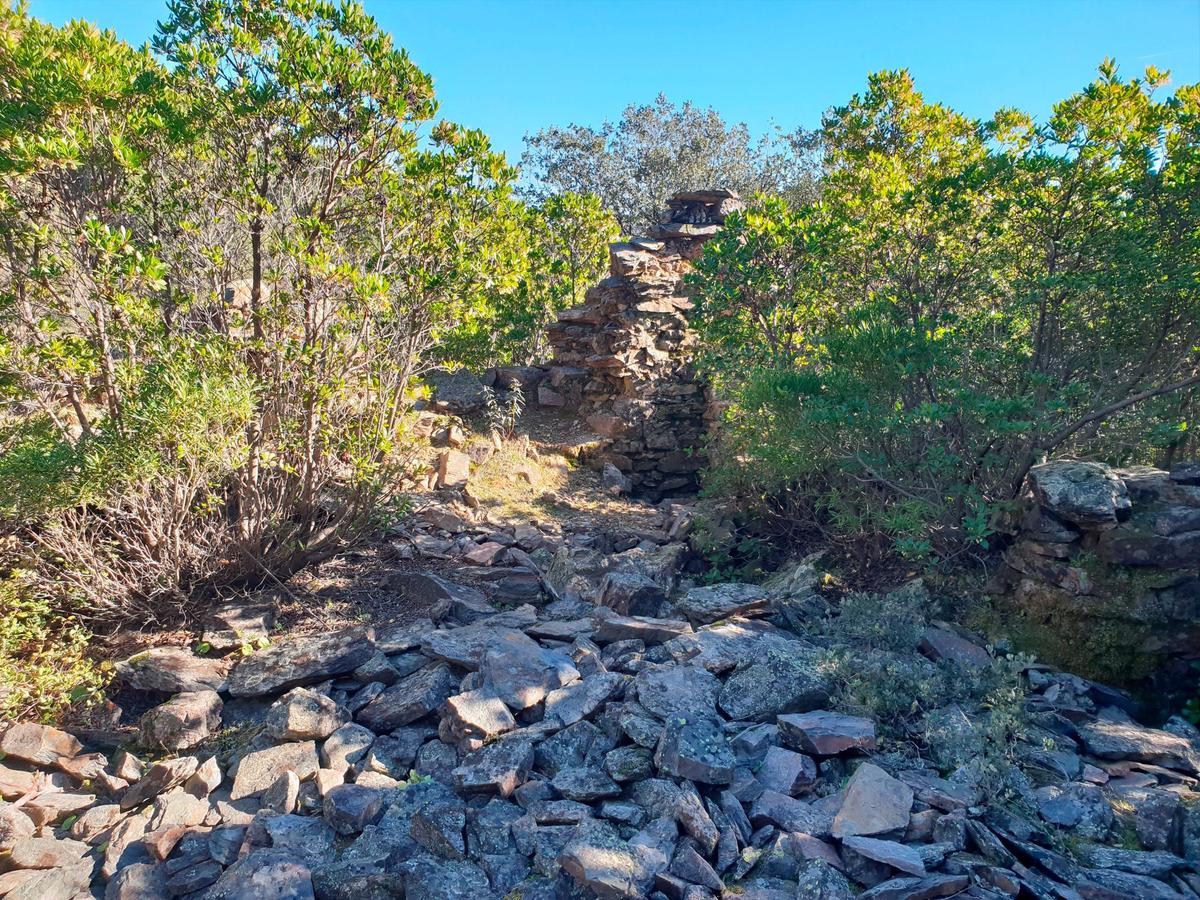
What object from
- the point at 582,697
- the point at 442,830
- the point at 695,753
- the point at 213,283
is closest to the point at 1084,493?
the point at 695,753

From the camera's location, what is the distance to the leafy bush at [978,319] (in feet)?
16.4

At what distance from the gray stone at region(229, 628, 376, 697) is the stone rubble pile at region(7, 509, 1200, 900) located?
0.06ft

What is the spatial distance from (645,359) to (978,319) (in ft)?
17.4

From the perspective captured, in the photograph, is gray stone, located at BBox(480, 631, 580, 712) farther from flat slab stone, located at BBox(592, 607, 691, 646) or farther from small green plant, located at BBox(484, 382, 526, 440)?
small green plant, located at BBox(484, 382, 526, 440)

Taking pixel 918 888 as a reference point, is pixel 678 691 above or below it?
above

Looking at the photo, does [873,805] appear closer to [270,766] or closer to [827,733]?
[827,733]

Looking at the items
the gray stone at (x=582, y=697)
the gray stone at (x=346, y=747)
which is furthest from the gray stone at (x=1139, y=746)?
the gray stone at (x=346, y=747)

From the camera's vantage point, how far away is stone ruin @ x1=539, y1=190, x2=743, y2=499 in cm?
1044

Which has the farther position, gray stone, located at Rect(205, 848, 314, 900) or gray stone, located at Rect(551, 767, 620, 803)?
gray stone, located at Rect(551, 767, 620, 803)

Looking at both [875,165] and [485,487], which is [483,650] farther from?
[875,165]

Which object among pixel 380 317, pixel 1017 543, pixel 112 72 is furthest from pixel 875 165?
pixel 112 72

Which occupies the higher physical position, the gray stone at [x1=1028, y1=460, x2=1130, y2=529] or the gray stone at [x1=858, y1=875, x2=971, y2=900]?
the gray stone at [x1=1028, y1=460, x2=1130, y2=529]

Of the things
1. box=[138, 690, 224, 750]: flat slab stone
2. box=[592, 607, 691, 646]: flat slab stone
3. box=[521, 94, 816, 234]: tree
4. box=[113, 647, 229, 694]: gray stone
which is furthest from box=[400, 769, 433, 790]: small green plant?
box=[521, 94, 816, 234]: tree

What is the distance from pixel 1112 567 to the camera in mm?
4703
